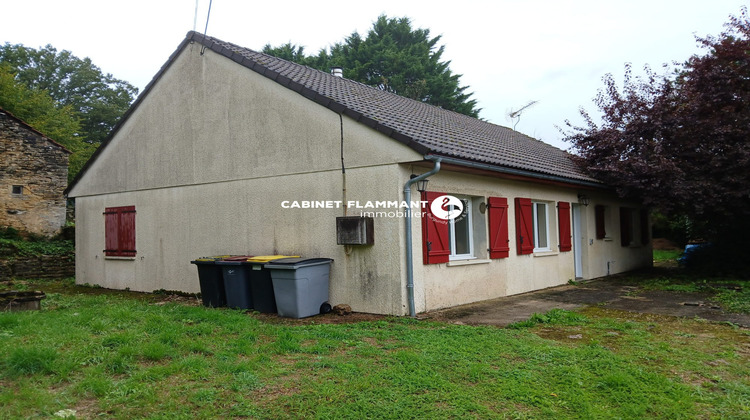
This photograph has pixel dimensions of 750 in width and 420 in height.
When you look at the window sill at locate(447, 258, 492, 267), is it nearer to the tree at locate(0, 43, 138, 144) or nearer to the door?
the door

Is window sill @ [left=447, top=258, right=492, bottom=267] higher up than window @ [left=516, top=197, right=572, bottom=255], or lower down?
lower down

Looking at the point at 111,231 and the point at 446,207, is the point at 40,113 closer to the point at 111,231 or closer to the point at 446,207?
the point at 111,231

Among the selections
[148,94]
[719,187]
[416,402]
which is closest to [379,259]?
[416,402]

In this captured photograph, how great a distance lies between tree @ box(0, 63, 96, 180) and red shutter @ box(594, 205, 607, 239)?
2661 cm

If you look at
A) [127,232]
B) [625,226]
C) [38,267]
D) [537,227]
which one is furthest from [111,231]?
[625,226]

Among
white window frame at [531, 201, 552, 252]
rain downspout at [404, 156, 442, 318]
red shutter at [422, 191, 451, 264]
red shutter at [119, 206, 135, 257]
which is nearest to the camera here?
rain downspout at [404, 156, 442, 318]

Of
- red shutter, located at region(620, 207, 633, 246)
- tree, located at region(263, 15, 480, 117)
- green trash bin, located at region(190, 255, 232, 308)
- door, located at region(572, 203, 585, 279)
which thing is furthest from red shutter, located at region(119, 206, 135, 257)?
tree, located at region(263, 15, 480, 117)

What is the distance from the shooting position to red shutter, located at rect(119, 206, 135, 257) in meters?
12.6

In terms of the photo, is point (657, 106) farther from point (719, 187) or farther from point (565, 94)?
point (565, 94)

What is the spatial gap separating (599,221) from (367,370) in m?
11.1

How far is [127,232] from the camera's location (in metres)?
12.7

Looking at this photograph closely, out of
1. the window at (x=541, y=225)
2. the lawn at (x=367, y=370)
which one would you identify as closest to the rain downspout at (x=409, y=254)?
the lawn at (x=367, y=370)

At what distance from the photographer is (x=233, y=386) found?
14.2 feet

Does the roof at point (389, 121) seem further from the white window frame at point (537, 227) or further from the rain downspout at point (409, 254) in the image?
the white window frame at point (537, 227)
